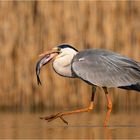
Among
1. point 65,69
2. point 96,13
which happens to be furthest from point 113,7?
point 65,69

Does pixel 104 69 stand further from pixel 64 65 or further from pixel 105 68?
pixel 64 65

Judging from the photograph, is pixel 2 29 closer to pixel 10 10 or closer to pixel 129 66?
pixel 10 10

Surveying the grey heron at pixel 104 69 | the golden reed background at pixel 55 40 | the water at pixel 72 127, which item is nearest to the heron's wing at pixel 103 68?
the grey heron at pixel 104 69

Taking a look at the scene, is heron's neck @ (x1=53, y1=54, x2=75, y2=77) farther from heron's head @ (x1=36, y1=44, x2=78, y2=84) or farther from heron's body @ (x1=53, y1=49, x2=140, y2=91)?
heron's body @ (x1=53, y1=49, x2=140, y2=91)

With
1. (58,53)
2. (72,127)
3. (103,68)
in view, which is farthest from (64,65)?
(72,127)

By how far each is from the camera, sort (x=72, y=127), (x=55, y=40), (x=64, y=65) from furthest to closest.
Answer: (x=55, y=40) → (x=64, y=65) → (x=72, y=127)

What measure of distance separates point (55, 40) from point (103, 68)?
2.39 m

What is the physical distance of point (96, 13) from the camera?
12484 mm

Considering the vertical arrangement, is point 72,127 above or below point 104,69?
below

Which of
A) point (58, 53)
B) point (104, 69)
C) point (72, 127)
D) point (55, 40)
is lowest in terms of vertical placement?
point (72, 127)

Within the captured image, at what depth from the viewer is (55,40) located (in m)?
12.3

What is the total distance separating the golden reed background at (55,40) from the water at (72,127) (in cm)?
62

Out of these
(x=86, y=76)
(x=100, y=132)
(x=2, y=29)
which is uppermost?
(x=2, y=29)

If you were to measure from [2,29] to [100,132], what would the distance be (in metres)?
3.98
